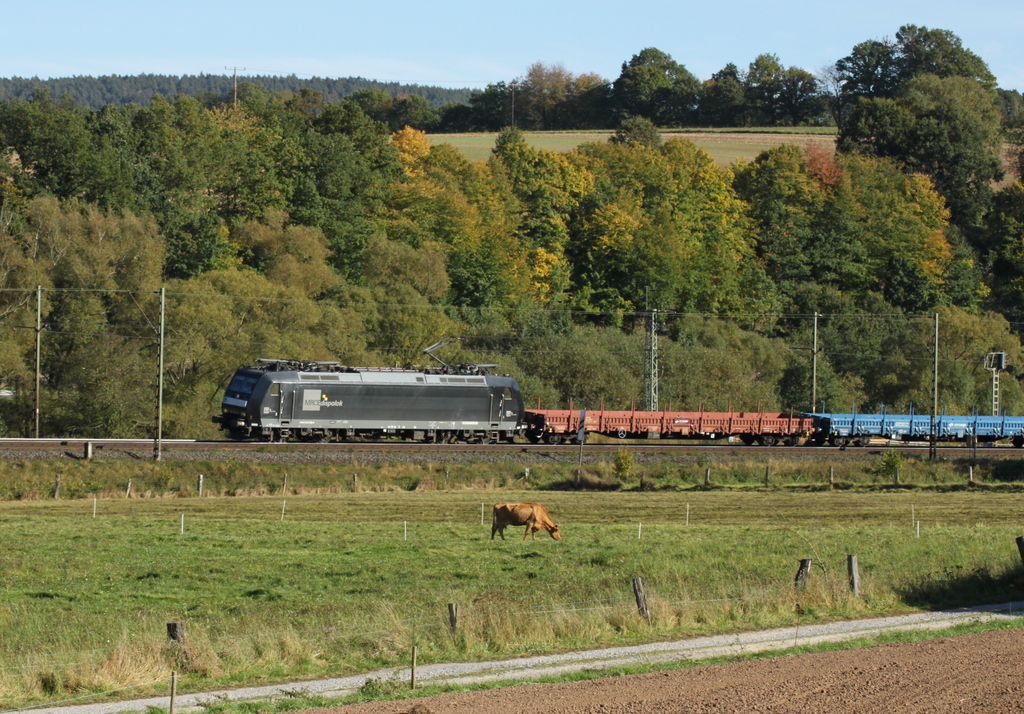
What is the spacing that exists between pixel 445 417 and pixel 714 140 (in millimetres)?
103667

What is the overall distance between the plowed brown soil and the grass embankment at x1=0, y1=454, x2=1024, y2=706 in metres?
2.43

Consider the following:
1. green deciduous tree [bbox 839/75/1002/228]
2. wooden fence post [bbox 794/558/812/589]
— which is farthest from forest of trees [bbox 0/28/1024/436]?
wooden fence post [bbox 794/558/812/589]

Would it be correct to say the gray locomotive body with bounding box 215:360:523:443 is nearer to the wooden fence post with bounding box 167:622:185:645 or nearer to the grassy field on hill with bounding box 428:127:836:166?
the wooden fence post with bounding box 167:622:185:645

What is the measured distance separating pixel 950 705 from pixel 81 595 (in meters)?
15.3

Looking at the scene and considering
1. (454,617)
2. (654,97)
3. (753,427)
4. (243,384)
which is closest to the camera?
(454,617)

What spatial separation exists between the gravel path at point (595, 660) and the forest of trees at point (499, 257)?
50.6 meters

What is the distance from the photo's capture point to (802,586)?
2092 cm

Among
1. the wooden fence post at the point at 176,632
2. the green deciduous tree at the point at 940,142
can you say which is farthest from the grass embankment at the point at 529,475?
the green deciduous tree at the point at 940,142

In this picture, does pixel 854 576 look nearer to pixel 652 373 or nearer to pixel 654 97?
pixel 652 373

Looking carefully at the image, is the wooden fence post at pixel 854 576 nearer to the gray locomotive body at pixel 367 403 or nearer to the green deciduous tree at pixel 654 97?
the gray locomotive body at pixel 367 403

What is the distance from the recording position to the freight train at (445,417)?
173 feet

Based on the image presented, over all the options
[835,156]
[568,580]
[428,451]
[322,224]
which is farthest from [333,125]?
[568,580]

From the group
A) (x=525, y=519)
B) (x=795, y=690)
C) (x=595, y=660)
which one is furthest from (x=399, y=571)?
(x=795, y=690)

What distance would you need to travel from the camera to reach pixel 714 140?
495ft
